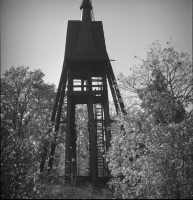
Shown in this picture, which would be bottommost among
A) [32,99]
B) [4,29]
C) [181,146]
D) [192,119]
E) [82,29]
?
[181,146]

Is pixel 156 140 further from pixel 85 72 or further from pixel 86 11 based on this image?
pixel 86 11

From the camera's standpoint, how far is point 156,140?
596 centimetres

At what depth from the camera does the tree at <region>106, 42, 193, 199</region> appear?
18.2 feet

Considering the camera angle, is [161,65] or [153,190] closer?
[153,190]

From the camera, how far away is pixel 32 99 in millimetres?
13398

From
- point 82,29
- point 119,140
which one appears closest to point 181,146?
point 119,140

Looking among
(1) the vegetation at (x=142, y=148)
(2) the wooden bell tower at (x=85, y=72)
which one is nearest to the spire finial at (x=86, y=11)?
(2) the wooden bell tower at (x=85, y=72)

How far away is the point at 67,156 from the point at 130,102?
4244 mm

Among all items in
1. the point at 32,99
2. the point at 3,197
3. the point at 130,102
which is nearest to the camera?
the point at 3,197

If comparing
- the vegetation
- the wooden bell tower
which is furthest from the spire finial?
the vegetation

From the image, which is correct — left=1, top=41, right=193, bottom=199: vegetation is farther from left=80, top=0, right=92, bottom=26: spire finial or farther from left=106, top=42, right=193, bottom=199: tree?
left=80, top=0, right=92, bottom=26: spire finial

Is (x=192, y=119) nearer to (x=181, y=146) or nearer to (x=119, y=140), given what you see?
(x=181, y=146)

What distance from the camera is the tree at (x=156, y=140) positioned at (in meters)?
5.55

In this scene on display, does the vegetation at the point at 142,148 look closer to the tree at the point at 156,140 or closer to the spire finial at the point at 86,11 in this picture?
the tree at the point at 156,140
